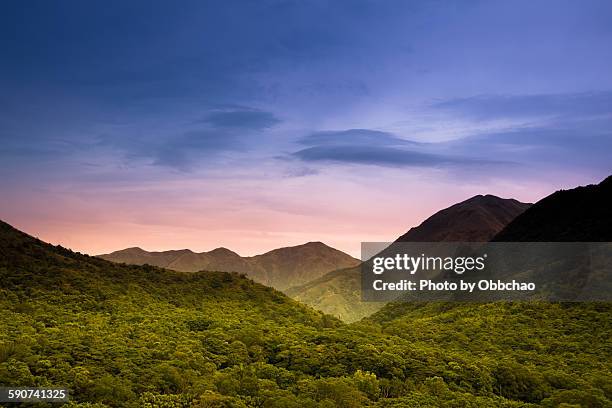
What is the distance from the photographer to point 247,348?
215 ft

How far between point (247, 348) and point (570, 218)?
373 ft

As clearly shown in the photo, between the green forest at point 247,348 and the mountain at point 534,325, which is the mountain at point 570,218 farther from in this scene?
the green forest at point 247,348

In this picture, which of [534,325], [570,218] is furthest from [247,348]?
[570,218]

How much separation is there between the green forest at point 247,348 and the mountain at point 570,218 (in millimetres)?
38699

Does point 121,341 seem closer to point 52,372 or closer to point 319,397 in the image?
point 52,372

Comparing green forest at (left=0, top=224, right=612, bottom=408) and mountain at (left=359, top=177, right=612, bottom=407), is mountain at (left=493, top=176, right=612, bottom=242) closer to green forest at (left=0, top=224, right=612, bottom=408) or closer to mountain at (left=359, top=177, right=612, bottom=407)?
mountain at (left=359, top=177, right=612, bottom=407)

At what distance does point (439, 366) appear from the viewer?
6319cm

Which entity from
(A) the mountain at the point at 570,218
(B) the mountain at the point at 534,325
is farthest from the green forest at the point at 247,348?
(A) the mountain at the point at 570,218

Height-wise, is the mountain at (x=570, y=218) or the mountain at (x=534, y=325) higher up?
the mountain at (x=570, y=218)

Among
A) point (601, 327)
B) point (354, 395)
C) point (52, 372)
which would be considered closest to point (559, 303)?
point (601, 327)

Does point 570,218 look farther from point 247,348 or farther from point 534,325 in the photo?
point 247,348

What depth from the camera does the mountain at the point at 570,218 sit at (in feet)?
429

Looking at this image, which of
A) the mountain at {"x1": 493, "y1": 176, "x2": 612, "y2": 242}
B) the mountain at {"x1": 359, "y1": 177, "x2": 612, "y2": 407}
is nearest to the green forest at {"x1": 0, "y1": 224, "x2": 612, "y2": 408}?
the mountain at {"x1": 359, "y1": 177, "x2": 612, "y2": 407}

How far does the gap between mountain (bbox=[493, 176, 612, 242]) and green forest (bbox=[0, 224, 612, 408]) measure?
3870cm
